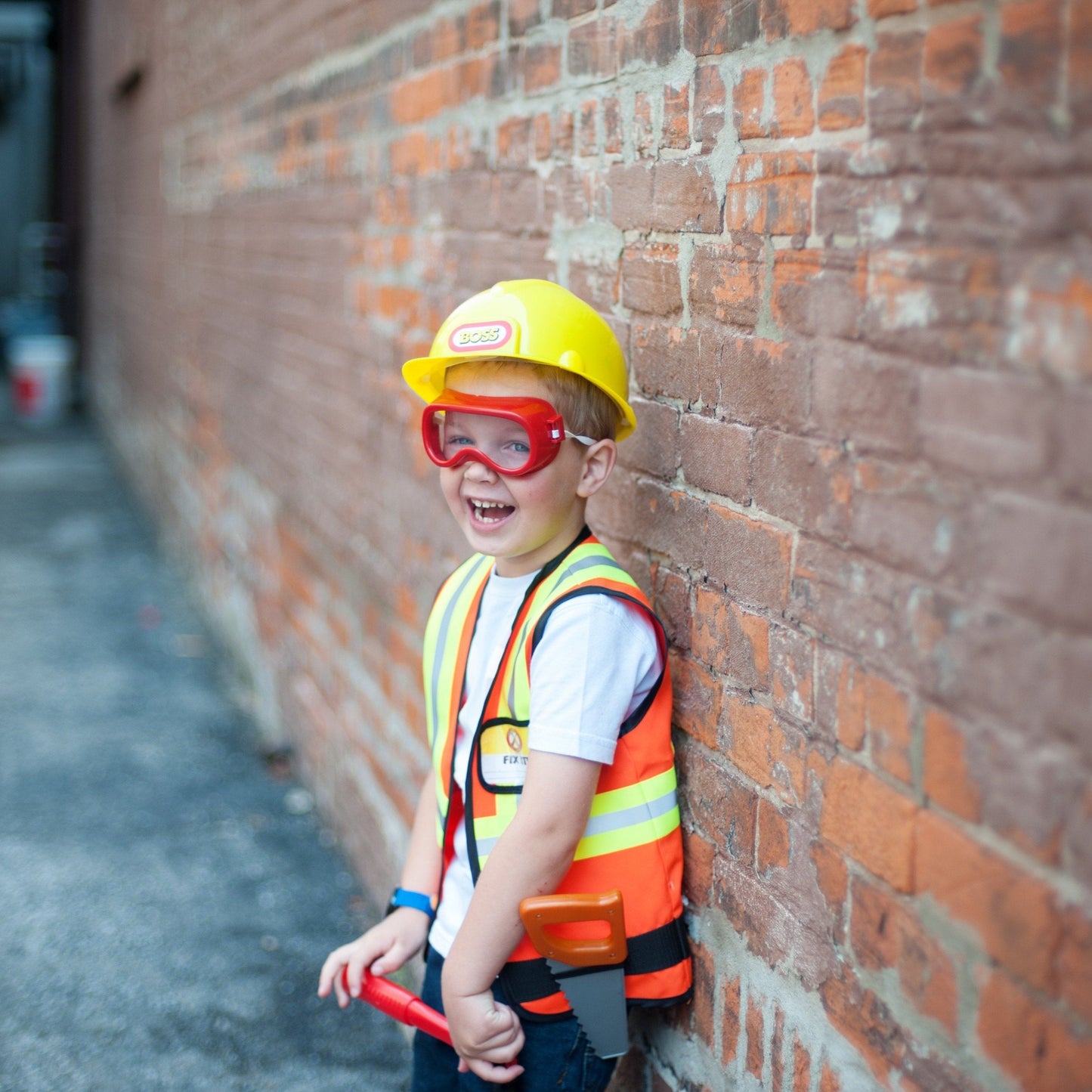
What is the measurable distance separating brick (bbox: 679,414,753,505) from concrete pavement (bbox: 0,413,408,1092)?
5.82 feet

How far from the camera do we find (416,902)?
6.77ft

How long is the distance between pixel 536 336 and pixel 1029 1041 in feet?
3.39

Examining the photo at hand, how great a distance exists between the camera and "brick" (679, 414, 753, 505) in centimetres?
165

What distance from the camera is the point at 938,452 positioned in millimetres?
1247

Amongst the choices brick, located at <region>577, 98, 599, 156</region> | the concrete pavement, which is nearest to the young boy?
brick, located at <region>577, 98, 599, 156</region>

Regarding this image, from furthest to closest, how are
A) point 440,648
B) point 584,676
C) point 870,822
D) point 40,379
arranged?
point 40,379
point 440,648
point 584,676
point 870,822

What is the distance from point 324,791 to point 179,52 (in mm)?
4392

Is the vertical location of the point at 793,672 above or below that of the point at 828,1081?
above

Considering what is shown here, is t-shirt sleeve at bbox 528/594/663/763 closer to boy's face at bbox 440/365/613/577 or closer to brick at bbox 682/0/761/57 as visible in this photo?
boy's face at bbox 440/365/613/577

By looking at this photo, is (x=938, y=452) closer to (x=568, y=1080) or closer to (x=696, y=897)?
(x=696, y=897)

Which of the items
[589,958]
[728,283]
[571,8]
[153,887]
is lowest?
[153,887]

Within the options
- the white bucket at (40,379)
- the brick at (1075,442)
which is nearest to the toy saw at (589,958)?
the brick at (1075,442)

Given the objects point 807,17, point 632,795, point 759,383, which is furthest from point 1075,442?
point 632,795

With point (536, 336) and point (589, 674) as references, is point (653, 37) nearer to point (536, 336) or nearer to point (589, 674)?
point (536, 336)
